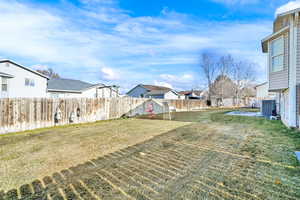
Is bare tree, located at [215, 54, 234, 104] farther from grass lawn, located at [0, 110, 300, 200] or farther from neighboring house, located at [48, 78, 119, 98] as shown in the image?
grass lawn, located at [0, 110, 300, 200]

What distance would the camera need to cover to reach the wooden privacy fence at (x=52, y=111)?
6734mm

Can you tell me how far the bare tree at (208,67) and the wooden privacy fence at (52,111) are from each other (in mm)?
23989

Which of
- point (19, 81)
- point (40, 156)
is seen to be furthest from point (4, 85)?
point (40, 156)

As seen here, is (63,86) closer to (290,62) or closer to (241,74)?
(290,62)

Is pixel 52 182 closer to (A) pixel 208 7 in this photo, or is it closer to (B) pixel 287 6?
(A) pixel 208 7

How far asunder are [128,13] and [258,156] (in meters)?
11.2

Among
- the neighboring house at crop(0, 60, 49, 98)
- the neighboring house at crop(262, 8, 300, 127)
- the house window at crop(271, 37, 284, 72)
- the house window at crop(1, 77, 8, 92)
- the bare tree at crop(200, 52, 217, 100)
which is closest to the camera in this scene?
the neighboring house at crop(262, 8, 300, 127)

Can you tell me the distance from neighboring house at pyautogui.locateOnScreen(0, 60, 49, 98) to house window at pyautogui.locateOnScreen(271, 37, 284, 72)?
61.1 feet

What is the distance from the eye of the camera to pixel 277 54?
310 inches

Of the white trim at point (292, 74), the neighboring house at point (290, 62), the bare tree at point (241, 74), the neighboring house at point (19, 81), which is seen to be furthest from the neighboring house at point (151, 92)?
the white trim at point (292, 74)

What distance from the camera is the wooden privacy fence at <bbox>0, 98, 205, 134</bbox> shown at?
22.1 feet

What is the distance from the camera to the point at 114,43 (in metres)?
15.1

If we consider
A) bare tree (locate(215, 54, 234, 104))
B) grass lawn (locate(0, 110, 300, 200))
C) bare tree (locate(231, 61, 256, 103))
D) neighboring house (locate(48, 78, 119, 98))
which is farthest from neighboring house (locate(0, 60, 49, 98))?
bare tree (locate(231, 61, 256, 103))

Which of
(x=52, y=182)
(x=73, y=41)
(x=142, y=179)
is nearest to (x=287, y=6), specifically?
(x=142, y=179)
